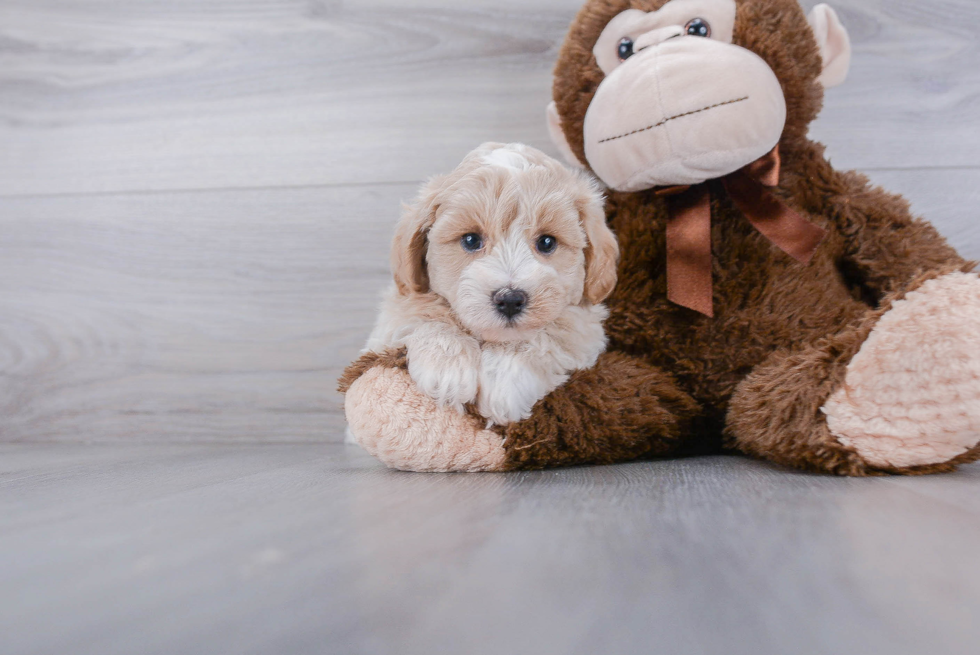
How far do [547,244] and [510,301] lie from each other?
0.10m

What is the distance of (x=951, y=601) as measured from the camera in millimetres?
340

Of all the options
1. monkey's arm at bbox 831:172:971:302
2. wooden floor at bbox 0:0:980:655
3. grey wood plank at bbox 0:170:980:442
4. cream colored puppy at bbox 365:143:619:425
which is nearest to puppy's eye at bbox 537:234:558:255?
cream colored puppy at bbox 365:143:619:425

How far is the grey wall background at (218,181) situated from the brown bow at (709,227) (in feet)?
1.31

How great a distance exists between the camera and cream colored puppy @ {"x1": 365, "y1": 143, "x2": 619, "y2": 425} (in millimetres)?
696

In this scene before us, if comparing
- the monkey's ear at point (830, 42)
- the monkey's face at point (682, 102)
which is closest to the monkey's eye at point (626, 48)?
the monkey's face at point (682, 102)

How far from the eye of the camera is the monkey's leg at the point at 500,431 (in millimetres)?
705

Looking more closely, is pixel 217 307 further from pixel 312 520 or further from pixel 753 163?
pixel 753 163

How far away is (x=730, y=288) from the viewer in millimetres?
827

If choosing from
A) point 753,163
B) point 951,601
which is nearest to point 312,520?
point 951,601

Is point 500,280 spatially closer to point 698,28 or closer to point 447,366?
point 447,366

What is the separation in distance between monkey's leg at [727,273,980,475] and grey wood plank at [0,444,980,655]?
0.04 meters

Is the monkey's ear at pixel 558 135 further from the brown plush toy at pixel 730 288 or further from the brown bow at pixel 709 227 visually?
the brown bow at pixel 709 227

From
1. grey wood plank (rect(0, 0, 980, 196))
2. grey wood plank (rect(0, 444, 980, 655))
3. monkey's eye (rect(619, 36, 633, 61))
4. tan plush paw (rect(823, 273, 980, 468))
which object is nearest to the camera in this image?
grey wood plank (rect(0, 444, 980, 655))

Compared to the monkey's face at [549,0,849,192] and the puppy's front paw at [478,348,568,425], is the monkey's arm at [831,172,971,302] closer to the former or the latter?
the monkey's face at [549,0,849,192]
